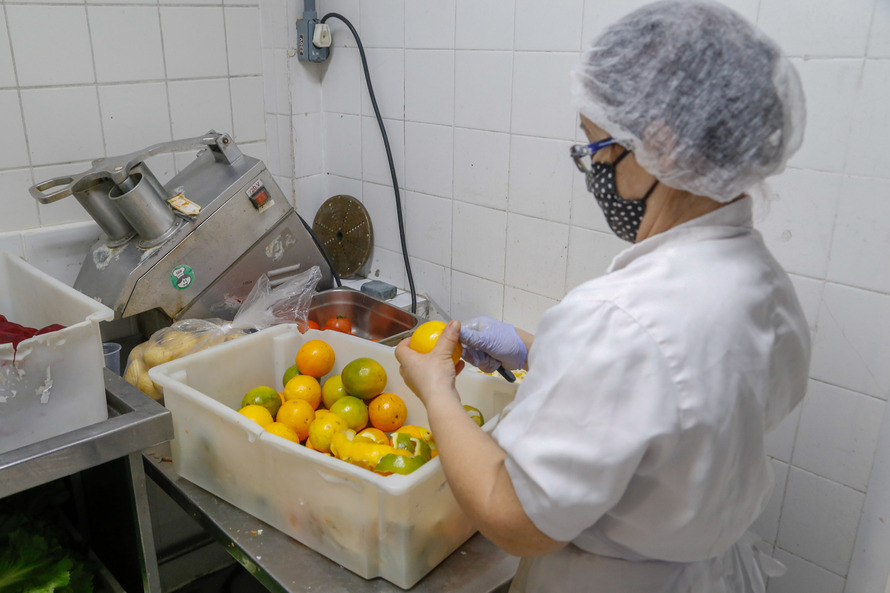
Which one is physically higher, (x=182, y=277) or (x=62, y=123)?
(x=62, y=123)

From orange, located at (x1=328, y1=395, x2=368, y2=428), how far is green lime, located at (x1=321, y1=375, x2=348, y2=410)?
0.06 metres

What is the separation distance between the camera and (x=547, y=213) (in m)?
1.61

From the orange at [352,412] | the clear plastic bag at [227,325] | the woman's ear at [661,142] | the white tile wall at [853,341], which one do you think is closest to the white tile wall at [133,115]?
the clear plastic bag at [227,325]

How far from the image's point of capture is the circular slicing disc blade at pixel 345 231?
204 centimetres

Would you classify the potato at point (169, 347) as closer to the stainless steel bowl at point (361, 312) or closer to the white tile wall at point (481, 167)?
the stainless steel bowl at point (361, 312)

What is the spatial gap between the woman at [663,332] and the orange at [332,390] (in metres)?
0.53

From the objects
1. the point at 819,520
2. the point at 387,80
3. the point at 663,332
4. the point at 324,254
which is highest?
the point at 387,80

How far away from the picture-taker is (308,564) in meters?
1.06

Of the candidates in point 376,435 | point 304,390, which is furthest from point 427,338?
point 304,390

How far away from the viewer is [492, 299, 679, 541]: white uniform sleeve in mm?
693

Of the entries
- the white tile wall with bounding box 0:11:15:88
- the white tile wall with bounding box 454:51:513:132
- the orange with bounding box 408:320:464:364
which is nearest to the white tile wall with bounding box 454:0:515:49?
the white tile wall with bounding box 454:51:513:132

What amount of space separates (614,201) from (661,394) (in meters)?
0.26

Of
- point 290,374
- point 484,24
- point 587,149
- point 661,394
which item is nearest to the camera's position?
point 661,394

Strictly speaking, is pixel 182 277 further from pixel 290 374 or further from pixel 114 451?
pixel 114 451
